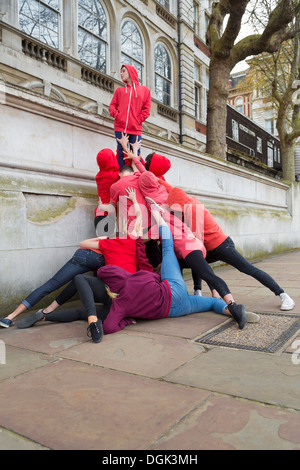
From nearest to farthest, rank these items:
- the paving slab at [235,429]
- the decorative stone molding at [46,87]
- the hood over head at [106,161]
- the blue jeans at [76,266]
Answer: the paving slab at [235,429], the blue jeans at [76,266], the hood over head at [106,161], the decorative stone molding at [46,87]

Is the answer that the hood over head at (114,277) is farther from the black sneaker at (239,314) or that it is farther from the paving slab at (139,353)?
the black sneaker at (239,314)

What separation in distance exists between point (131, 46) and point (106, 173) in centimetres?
1539

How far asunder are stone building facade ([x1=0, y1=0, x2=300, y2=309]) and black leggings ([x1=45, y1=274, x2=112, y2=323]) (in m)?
0.72

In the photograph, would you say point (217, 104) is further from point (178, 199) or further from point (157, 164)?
point (178, 199)

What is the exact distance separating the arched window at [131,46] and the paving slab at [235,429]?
1758 centimetres

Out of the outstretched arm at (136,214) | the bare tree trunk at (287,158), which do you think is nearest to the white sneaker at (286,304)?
the outstretched arm at (136,214)

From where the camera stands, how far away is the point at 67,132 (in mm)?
5121

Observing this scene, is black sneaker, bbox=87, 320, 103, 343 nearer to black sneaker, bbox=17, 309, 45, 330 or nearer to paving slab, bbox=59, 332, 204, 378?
paving slab, bbox=59, 332, 204, 378

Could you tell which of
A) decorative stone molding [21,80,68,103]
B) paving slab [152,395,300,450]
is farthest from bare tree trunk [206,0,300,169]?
paving slab [152,395,300,450]

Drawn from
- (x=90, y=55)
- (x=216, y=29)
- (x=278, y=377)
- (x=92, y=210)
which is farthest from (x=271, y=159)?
(x=278, y=377)

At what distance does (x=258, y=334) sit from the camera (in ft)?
10.6

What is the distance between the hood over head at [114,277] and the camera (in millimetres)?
3555

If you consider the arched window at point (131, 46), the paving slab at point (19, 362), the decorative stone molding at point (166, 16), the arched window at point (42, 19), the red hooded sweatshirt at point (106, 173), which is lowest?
the paving slab at point (19, 362)

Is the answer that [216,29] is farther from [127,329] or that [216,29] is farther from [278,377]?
[278,377]
